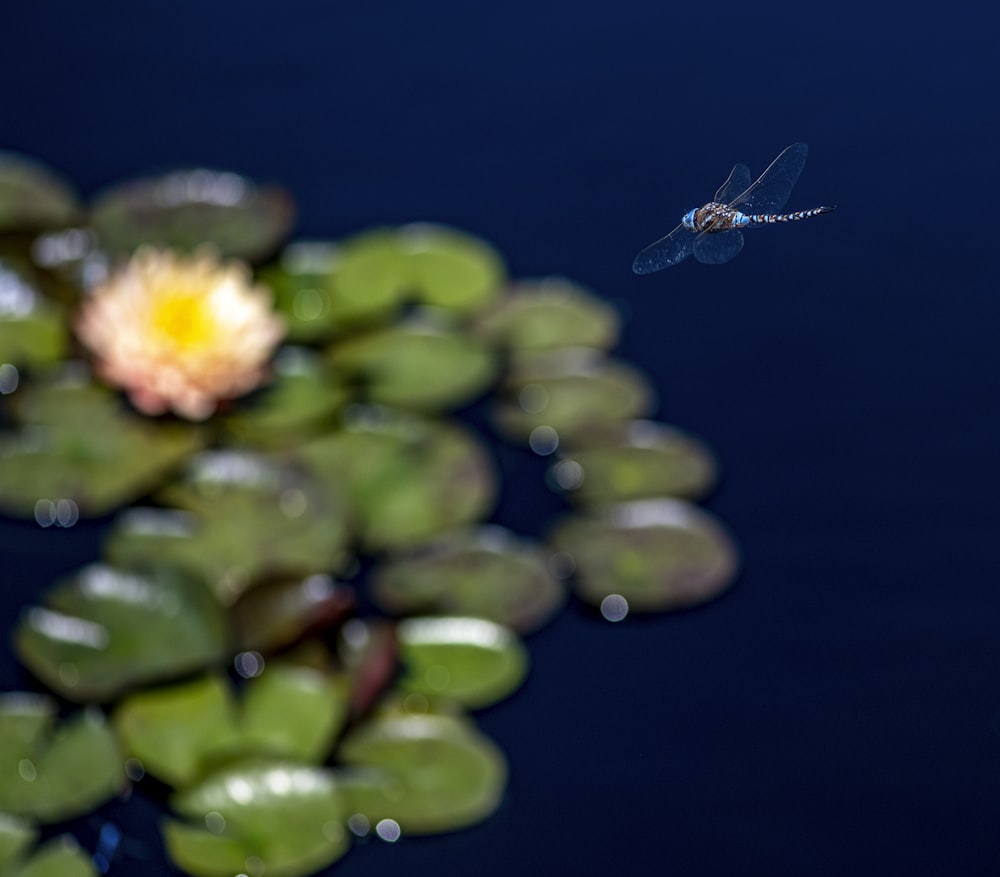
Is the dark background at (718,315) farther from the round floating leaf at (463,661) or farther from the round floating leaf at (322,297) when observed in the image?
the round floating leaf at (322,297)

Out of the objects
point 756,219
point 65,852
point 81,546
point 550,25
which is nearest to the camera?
point 756,219

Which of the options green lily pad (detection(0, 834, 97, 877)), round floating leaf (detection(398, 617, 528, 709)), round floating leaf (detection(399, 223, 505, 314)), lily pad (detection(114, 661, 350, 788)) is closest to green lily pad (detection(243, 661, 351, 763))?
lily pad (detection(114, 661, 350, 788))

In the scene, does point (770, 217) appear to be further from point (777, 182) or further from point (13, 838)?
point (13, 838)

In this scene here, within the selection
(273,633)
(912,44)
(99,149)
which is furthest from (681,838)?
(99,149)

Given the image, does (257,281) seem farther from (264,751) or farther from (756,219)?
(756,219)

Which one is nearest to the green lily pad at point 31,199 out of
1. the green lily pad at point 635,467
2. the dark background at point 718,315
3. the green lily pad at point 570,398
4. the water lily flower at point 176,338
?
the dark background at point 718,315

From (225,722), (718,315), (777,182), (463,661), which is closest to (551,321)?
(718,315)
